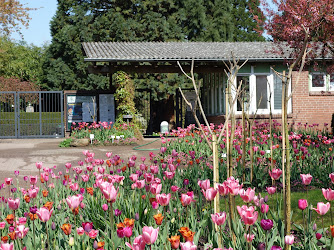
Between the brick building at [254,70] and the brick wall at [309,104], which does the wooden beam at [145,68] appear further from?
the brick wall at [309,104]

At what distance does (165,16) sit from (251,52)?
12176 mm

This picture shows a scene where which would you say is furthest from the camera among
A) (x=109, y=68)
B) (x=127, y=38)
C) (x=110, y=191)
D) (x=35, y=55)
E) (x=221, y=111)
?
(x=35, y=55)

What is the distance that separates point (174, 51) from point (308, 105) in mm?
6000

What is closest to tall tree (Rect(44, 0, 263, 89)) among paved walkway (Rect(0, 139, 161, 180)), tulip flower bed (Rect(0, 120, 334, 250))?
paved walkway (Rect(0, 139, 161, 180))

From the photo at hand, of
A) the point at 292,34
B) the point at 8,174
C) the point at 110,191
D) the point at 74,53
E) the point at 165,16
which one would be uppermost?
the point at 165,16

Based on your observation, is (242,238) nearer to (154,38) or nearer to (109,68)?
(109,68)

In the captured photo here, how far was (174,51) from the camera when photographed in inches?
740

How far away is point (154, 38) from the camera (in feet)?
93.5

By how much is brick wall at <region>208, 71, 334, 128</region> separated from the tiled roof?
1.63m

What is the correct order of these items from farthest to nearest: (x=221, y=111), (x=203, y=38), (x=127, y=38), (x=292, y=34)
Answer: (x=203, y=38), (x=127, y=38), (x=221, y=111), (x=292, y=34)

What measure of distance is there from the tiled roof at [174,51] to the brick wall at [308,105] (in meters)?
1.63

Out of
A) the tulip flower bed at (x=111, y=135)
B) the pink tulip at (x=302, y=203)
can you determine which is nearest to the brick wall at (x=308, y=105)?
the tulip flower bed at (x=111, y=135)

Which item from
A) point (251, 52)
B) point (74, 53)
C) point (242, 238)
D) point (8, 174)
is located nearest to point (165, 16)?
point (74, 53)

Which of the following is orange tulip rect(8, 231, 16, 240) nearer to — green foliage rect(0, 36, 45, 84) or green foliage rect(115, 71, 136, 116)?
green foliage rect(115, 71, 136, 116)
